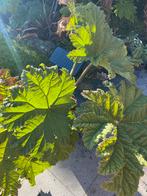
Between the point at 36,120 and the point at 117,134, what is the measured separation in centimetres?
53

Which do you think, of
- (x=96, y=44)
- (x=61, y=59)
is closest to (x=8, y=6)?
(x=61, y=59)

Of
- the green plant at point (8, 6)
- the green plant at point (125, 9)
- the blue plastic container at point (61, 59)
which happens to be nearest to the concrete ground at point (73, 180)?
the blue plastic container at point (61, 59)

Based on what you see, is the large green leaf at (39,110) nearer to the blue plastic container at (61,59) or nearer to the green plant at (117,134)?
the green plant at (117,134)

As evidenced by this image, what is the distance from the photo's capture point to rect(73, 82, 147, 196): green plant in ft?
7.97

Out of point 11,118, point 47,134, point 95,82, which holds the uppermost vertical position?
point 11,118

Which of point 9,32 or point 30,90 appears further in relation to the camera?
point 9,32

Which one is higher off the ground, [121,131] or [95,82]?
[121,131]

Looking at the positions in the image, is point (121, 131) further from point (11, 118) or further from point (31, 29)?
point (31, 29)

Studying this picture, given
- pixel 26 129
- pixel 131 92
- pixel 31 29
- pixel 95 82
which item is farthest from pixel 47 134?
pixel 31 29

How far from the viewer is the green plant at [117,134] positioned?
2.43 m

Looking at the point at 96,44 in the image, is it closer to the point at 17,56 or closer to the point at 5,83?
the point at 5,83

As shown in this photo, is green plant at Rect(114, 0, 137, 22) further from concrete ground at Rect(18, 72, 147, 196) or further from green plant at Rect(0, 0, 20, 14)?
concrete ground at Rect(18, 72, 147, 196)

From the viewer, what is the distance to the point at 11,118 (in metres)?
2.47

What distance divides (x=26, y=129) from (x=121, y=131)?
0.61 meters
